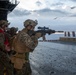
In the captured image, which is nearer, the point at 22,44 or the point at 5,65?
the point at 22,44

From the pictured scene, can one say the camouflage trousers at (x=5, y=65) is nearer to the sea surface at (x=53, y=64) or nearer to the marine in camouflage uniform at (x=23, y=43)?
the marine in camouflage uniform at (x=23, y=43)

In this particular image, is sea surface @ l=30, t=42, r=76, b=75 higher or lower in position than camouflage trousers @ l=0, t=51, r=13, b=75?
lower

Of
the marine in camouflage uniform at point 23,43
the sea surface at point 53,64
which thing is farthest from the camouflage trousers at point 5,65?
the sea surface at point 53,64

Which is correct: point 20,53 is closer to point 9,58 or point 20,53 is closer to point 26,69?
point 9,58

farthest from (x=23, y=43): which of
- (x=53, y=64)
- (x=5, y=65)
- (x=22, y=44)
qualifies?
(x=53, y=64)

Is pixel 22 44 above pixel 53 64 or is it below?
above

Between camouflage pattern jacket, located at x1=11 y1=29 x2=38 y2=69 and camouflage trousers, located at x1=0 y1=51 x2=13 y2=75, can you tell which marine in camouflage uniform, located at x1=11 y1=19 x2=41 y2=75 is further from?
camouflage trousers, located at x1=0 y1=51 x2=13 y2=75

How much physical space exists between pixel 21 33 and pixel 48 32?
2.07 meters

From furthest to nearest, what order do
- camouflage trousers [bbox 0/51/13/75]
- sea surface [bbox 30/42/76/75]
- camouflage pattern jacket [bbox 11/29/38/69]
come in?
sea surface [bbox 30/42/76/75] → camouflage trousers [bbox 0/51/13/75] → camouflage pattern jacket [bbox 11/29/38/69]

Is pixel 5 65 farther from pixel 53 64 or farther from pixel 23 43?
pixel 53 64

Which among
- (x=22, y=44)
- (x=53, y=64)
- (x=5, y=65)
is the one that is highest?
(x=22, y=44)

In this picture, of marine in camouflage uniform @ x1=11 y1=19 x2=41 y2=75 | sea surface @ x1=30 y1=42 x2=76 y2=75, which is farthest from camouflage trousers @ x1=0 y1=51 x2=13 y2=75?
sea surface @ x1=30 y1=42 x2=76 y2=75

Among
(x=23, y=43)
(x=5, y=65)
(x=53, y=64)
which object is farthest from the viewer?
(x=53, y=64)

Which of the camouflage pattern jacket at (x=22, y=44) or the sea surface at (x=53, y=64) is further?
the sea surface at (x=53, y=64)
